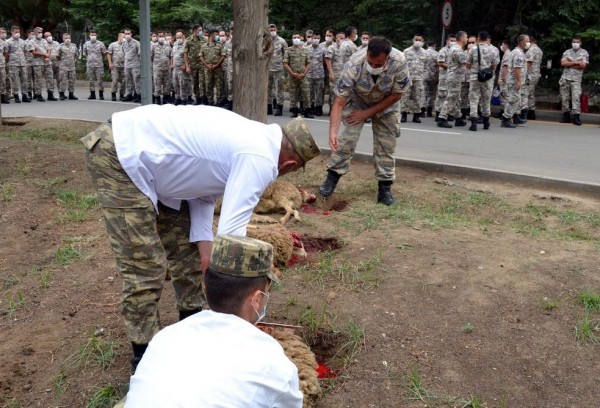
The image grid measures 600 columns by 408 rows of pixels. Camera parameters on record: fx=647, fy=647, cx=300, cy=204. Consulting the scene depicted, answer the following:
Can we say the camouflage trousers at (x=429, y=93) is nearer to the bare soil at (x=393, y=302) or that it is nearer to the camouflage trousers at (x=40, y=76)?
the bare soil at (x=393, y=302)

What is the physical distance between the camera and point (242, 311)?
2.11 metres

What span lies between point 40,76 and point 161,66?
12.1 feet

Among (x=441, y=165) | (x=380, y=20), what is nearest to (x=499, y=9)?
(x=380, y=20)

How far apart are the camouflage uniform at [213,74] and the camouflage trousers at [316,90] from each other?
2.32m

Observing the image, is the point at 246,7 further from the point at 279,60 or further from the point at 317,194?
the point at 279,60

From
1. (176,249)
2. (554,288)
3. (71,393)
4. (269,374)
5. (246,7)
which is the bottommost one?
(71,393)

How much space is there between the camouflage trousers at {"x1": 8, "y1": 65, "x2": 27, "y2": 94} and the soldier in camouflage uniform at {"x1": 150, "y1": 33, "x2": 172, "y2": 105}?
12.0 feet

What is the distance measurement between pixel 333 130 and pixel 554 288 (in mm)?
2691

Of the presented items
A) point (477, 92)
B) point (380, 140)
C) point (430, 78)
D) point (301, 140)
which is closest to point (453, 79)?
point (477, 92)

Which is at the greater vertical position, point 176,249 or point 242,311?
point 242,311

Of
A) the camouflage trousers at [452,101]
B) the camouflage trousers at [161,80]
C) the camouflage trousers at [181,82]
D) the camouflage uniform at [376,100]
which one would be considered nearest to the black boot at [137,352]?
the camouflage uniform at [376,100]

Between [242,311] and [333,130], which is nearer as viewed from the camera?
[242,311]

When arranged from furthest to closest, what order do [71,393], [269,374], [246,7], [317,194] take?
1. [317,194]
2. [246,7]
3. [71,393]
4. [269,374]

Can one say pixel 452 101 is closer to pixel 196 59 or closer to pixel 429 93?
pixel 429 93
